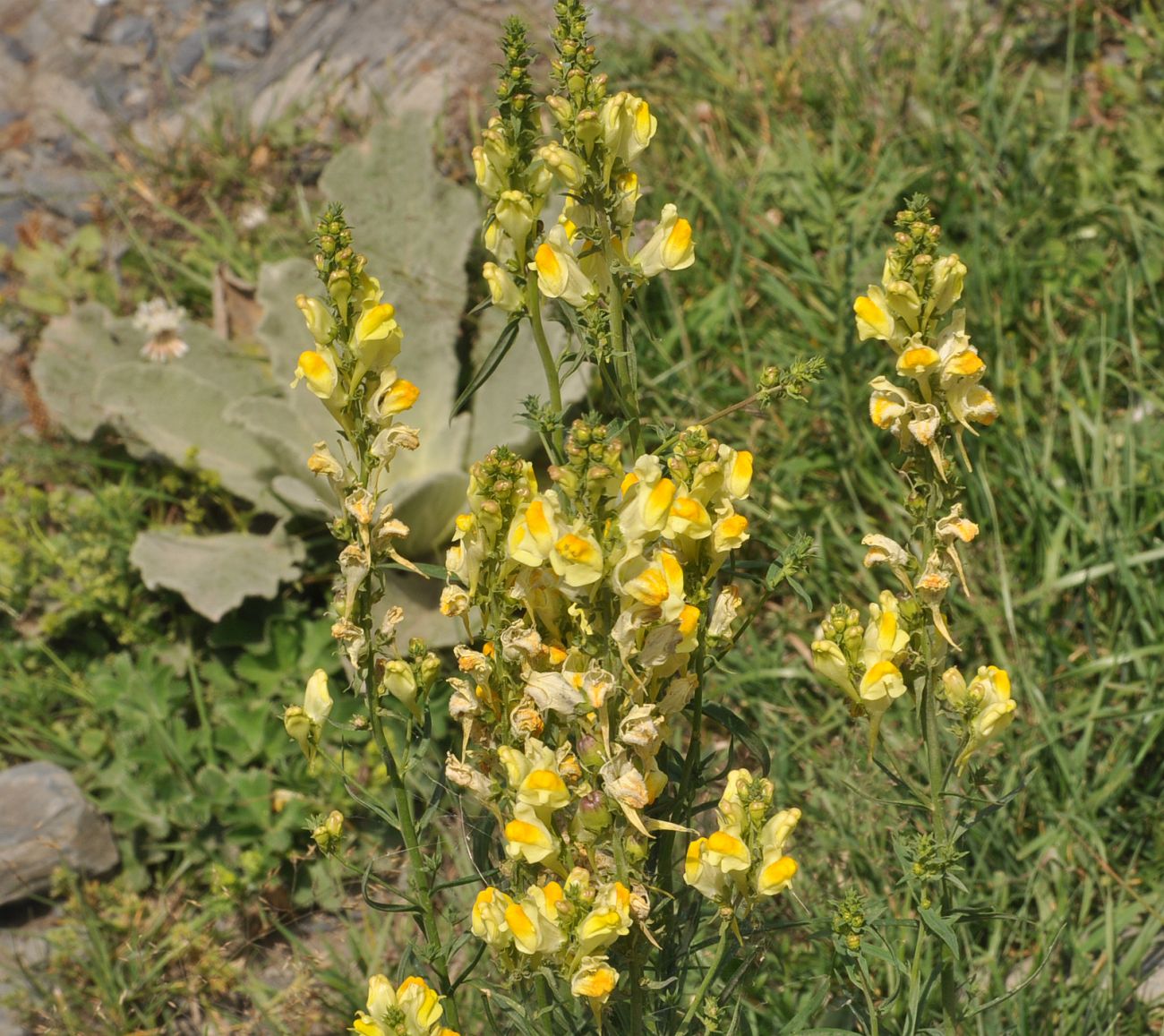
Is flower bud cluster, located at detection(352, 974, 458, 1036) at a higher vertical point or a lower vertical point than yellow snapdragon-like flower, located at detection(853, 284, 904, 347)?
lower

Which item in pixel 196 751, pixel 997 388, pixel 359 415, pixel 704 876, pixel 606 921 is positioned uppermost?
pixel 359 415

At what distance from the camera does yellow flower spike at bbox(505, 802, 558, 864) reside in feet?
4.44

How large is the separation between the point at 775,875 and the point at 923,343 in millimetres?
647

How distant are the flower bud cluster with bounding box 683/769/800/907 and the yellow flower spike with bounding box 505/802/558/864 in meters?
0.17

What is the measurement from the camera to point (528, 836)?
136 centimetres

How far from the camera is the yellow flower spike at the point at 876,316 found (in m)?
1.57

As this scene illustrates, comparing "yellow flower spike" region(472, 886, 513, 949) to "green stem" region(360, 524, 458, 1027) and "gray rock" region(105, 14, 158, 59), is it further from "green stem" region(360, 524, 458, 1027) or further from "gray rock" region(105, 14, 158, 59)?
"gray rock" region(105, 14, 158, 59)

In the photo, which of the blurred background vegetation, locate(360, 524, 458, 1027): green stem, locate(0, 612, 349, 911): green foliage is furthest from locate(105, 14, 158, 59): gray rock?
locate(360, 524, 458, 1027): green stem

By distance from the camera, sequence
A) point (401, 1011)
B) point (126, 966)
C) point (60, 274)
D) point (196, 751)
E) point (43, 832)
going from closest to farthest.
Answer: point (401, 1011) < point (126, 966) < point (43, 832) < point (196, 751) < point (60, 274)

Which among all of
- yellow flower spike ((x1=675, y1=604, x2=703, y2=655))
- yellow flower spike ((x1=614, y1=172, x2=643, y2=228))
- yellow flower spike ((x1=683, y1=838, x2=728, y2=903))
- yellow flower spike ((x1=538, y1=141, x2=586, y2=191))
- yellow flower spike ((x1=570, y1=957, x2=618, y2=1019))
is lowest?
yellow flower spike ((x1=683, y1=838, x2=728, y2=903))

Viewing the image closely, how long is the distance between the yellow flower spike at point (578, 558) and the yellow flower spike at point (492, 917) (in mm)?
349

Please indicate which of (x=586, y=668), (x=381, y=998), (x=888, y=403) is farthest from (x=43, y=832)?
(x=888, y=403)

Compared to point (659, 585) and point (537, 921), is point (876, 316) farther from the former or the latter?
point (537, 921)

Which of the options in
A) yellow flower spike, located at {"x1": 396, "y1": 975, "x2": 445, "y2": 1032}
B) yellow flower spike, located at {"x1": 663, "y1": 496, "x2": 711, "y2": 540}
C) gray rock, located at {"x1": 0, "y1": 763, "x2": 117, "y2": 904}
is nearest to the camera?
yellow flower spike, located at {"x1": 663, "y1": 496, "x2": 711, "y2": 540}
